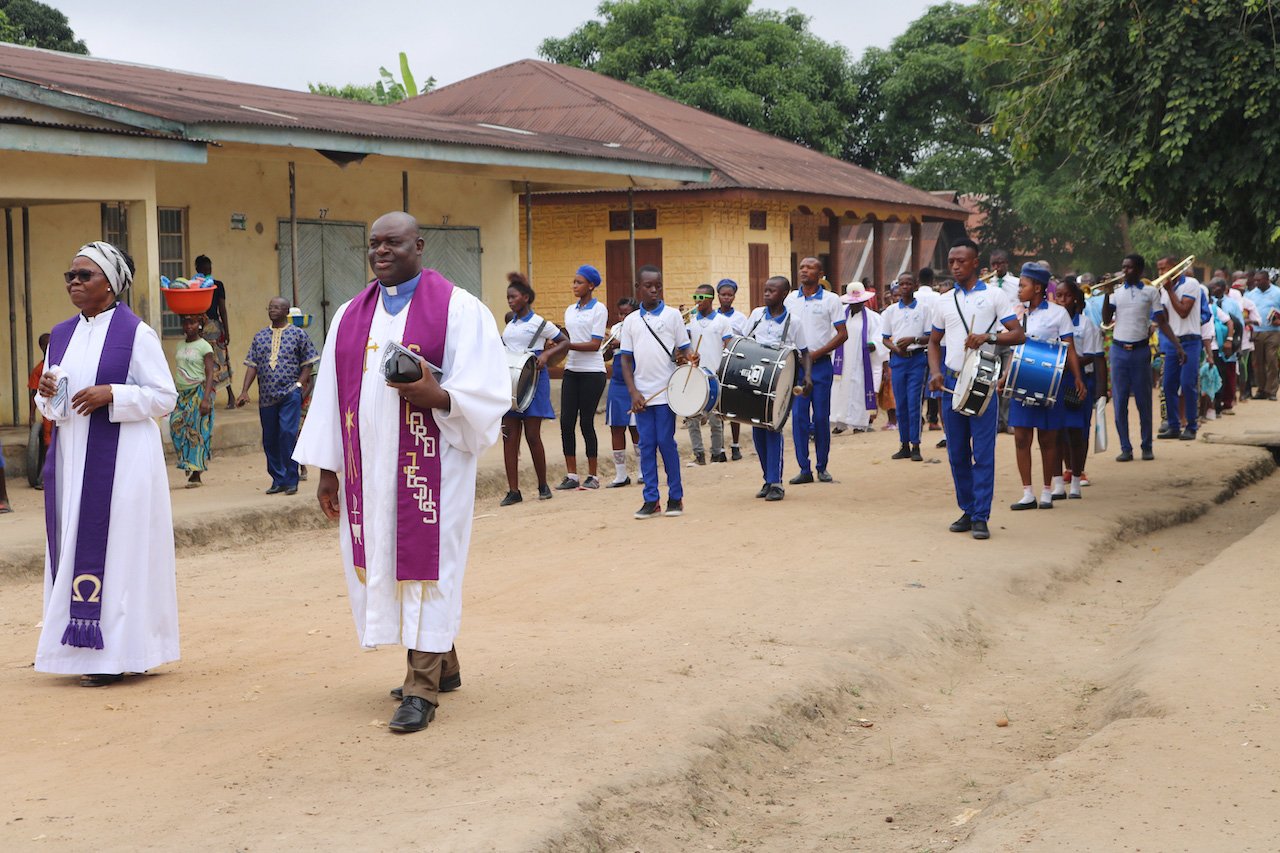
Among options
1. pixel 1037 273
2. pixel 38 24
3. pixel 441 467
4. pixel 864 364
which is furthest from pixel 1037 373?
pixel 38 24

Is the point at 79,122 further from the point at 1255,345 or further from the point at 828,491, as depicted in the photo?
the point at 1255,345

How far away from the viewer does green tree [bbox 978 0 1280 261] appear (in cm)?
1043

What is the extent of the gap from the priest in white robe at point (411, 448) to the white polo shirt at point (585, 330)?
22.3 ft

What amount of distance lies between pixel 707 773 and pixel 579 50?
33.2m

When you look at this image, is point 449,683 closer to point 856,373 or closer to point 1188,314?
point 856,373

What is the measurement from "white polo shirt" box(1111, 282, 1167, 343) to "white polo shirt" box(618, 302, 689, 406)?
5439mm

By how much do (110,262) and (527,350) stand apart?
574 centimetres

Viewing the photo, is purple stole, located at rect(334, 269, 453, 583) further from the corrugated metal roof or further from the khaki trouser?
the corrugated metal roof

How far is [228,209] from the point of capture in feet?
59.6

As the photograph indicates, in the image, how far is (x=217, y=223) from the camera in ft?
59.1

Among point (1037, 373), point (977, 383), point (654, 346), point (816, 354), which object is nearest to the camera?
point (977, 383)

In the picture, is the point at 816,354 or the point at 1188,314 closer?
the point at 816,354

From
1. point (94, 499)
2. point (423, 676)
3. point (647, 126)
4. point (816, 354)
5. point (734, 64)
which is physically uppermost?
point (734, 64)

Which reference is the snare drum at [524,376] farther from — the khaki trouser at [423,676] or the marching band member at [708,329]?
the khaki trouser at [423,676]
